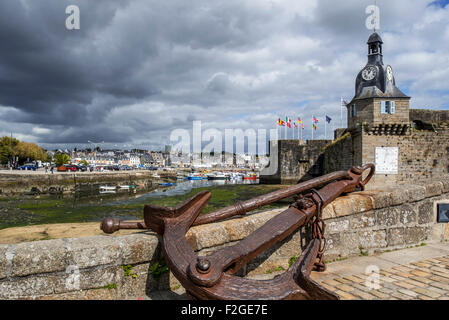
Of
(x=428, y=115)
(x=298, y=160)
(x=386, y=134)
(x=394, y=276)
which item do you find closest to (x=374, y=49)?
(x=428, y=115)

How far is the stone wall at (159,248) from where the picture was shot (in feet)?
7.29

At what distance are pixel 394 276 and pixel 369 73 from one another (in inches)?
1247

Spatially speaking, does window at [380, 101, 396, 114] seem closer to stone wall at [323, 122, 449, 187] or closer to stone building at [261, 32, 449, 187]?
stone building at [261, 32, 449, 187]

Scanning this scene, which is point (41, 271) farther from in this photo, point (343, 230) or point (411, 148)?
point (411, 148)

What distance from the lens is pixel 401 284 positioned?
9.02 feet

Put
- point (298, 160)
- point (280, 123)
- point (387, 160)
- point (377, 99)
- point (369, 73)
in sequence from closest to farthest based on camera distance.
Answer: point (387, 160), point (377, 99), point (369, 73), point (298, 160), point (280, 123)

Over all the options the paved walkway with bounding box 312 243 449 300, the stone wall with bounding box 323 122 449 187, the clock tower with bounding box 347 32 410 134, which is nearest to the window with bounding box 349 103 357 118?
the clock tower with bounding box 347 32 410 134

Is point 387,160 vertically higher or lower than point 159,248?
higher

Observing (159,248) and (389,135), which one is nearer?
(159,248)

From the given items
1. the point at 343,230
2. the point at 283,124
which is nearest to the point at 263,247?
the point at 343,230

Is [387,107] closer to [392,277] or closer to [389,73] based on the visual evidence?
[389,73]

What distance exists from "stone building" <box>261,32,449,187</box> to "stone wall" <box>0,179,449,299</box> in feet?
71.6

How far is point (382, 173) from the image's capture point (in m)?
24.4

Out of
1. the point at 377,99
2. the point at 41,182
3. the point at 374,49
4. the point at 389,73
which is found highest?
the point at 374,49
